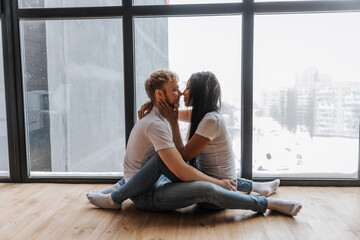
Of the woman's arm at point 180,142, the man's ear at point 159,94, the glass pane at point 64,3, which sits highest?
the glass pane at point 64,3

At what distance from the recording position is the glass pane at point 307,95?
2455 millimetres

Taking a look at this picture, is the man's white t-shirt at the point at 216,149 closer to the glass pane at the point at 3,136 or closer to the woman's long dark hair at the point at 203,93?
the woman's long dark hair at the point at 203,93

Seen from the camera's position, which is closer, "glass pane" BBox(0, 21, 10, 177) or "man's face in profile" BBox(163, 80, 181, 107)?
"man's face in profile" BBox(163, 80, 181, 107)

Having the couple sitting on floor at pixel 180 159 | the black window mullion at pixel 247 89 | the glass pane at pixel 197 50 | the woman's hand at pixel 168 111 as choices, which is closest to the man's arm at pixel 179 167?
the couple sitting on floor at pixel 180 159

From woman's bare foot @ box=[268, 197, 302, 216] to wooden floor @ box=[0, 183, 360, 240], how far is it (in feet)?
0.12

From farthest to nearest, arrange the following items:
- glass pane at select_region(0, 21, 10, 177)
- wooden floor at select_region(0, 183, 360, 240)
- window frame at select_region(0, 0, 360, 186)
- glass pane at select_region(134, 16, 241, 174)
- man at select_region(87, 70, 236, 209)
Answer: glass pane at select_region(0, 21, 10, 177) → glass pane at select_region(134, 16, 241, 174) → window frame at select_region(0, 0, 360, 186) → man at select_region(87, 70, 236, 209) → wooden floor at select_region(0, 183, 360, 240)

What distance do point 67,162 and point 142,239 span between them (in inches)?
56.2

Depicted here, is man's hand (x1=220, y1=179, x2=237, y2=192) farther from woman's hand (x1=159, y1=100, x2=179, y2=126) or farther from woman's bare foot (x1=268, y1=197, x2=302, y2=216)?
woman's hand (x1=159, y1=100, x2=179, y2=126)

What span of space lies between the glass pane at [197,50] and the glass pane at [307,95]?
0.60ft

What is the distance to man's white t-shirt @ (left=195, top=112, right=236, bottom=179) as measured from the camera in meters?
1.77

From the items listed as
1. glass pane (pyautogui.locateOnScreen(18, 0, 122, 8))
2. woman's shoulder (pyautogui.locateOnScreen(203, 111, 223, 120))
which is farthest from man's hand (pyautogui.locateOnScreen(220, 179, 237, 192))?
glass pane (pyautogui.locateOnScreen(18, 0, 122, 8))

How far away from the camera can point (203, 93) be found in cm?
187

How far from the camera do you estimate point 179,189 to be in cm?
174

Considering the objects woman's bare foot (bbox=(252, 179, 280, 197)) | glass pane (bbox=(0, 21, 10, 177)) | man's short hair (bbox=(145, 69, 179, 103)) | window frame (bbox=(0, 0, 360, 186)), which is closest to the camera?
man's short hair (bbox=(145, 69, 179, 103))
